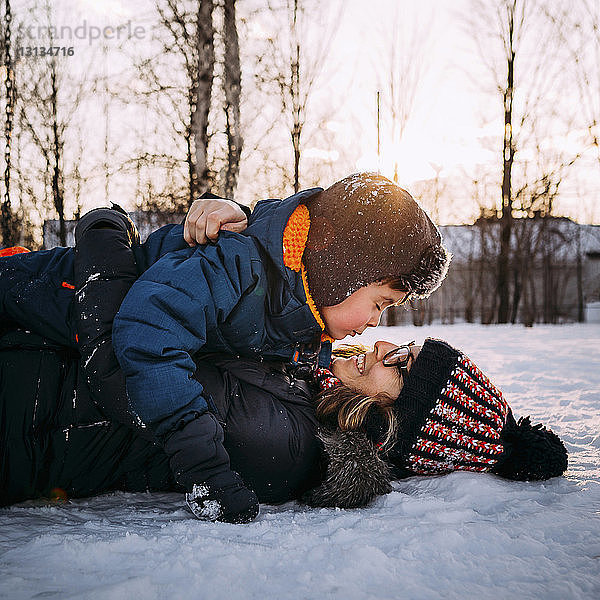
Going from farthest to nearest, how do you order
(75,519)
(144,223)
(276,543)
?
(144,223) < (75,519) < (276,543)

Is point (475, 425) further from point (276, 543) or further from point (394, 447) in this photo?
point (276, 543)

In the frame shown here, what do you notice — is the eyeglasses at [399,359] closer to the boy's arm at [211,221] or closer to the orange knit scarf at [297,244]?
the orange knit scarf at [297,244]

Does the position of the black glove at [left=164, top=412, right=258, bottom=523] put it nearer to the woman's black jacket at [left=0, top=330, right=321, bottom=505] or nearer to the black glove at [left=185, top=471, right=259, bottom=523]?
the black glove at [left=185, top=471, right=259, bottom=523]

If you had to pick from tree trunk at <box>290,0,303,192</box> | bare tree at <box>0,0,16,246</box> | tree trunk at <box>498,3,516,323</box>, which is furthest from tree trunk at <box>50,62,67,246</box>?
tree trunk at <box>498,3,516,323</box>

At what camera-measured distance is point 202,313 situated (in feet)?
4.90

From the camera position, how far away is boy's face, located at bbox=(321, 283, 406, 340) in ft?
6.03

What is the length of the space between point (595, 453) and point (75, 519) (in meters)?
2.09

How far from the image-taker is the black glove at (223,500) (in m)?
1.45

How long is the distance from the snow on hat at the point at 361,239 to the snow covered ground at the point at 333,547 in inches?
28.9

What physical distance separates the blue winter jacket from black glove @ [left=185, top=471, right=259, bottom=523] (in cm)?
19

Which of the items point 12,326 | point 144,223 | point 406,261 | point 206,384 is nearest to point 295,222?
point 406,261

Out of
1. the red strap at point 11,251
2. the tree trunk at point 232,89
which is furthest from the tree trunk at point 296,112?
the red strap at point 11,251

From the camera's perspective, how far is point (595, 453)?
2318 millimetres

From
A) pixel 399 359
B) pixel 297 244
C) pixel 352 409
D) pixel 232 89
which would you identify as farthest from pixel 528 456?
pixel 232 89
